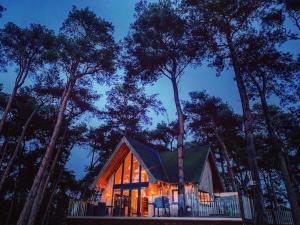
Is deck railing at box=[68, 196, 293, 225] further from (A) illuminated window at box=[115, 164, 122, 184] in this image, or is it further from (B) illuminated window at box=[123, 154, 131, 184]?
(A) illuminated window at box=[115, 164, 122, 184]

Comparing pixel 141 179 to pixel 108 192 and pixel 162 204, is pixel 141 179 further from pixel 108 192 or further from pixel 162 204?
pixel 162 204

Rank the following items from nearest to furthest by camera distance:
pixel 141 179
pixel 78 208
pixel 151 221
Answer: pixel 151 221 → pixel 78 208 → pixel 141 179

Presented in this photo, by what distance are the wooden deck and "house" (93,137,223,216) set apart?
1666mm

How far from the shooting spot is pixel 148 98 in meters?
28.5

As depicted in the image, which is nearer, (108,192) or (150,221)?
(150,221)

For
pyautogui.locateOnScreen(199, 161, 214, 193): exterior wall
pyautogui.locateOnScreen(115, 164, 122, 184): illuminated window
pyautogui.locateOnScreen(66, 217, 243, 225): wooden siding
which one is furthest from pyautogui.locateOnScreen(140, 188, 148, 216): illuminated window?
pyautogui.locateOnScreen(199, 161, 214, 193): exterior wall

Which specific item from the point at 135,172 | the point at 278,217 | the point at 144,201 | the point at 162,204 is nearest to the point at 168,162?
the point at 135,172

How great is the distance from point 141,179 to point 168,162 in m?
3.60

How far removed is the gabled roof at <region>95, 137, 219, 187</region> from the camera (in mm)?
16500

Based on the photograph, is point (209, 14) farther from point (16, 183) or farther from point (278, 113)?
point (16, 183)

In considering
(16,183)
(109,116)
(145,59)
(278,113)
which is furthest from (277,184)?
(16,183)

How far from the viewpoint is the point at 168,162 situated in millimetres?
20531

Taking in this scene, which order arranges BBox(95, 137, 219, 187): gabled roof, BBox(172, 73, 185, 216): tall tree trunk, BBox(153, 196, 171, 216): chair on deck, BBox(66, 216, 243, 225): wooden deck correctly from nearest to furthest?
BBox(66, 216, 243, 225): wooden deck, BBox(172, 73, 185, 216): tall tree trunk, BBox(153, 196, 171, 216): chair on deck, BBox(95, 137, 219, 187): gabled roof

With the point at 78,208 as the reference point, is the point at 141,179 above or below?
above
